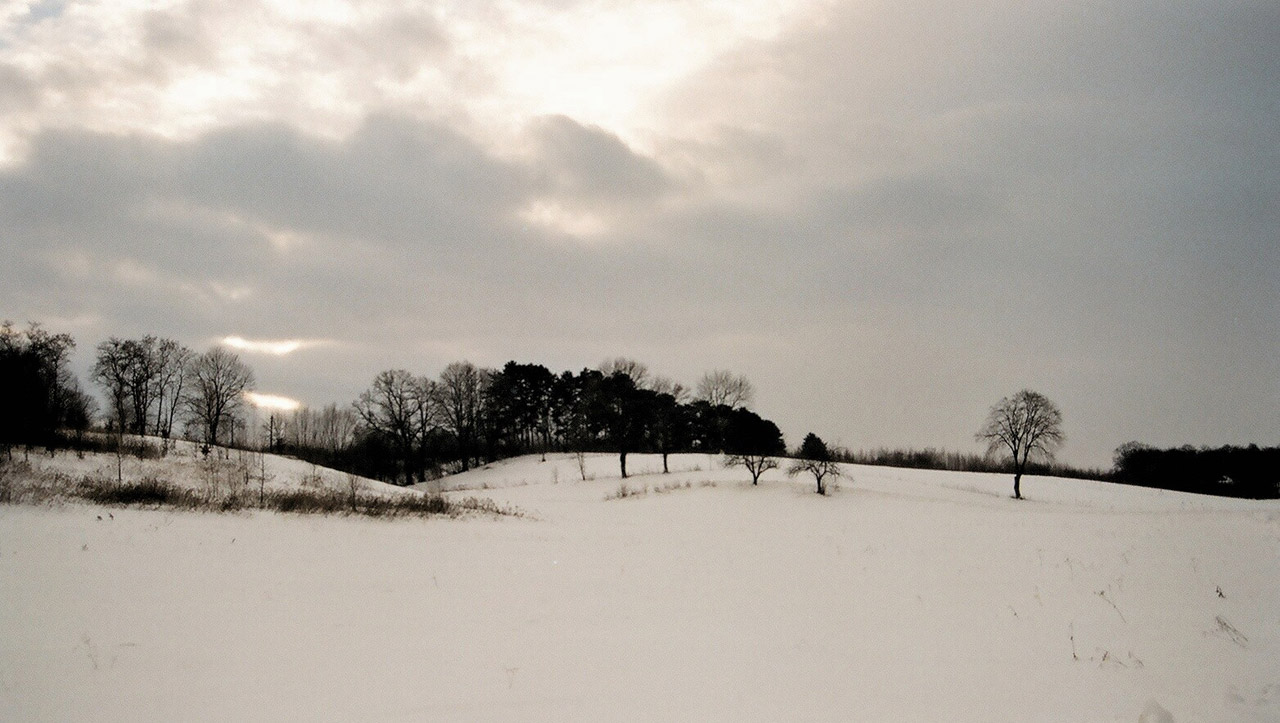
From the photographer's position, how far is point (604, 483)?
178 ft

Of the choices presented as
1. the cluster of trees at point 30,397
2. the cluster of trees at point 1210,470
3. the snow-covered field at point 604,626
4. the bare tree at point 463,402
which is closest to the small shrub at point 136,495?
the snow-covered field at point 604,626

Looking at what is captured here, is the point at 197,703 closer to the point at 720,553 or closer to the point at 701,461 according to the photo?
the point at 720,553

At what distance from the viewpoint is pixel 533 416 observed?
90438mm

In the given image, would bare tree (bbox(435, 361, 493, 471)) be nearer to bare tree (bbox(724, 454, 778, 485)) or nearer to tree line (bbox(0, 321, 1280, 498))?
tree line (bbox(0, 321, 1280, 498))

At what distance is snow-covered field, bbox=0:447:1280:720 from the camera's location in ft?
22.6

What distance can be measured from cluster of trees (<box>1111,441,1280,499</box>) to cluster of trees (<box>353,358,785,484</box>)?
189 feet

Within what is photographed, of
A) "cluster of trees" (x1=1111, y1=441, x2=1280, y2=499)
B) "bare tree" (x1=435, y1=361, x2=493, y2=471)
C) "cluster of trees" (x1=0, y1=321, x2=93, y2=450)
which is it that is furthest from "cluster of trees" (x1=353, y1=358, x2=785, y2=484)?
"cluster of trees" (x1=1111, y1=441, x2=1280, y2=499)

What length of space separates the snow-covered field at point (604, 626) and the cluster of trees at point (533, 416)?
38223 millimetres

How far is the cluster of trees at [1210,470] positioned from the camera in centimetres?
6938

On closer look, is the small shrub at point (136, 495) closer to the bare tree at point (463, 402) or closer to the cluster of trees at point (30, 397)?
the cluster of trees at point (30, 397)

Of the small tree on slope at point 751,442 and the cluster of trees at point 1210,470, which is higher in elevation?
the small tree on slope at point 751,442

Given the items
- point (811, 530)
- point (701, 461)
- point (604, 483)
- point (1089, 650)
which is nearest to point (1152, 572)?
point (1089, 650)

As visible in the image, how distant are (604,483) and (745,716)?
4855cm

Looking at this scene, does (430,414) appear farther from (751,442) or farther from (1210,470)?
(1210,470)
